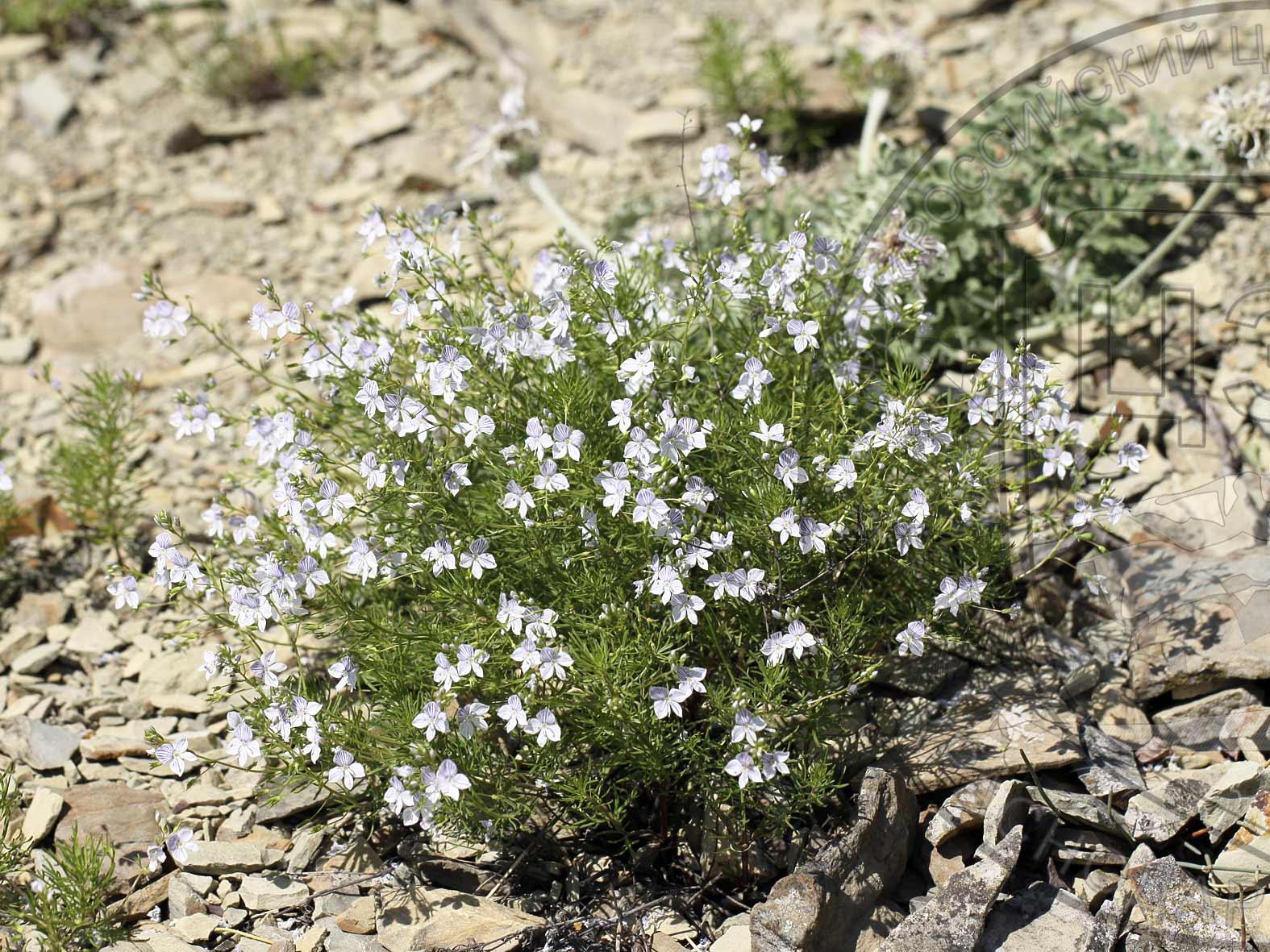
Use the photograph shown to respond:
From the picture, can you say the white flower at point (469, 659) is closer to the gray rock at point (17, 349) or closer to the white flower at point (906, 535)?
the white flower at point (906, 535)

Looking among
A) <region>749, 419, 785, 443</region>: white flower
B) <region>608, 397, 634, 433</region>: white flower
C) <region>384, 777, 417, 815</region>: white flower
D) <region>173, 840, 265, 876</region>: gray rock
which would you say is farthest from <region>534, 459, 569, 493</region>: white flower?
<region>173, 840, 265, 876</region>: gray rock

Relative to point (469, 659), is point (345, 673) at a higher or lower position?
lower

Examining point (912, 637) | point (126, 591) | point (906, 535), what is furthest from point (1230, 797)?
point (126, 591)

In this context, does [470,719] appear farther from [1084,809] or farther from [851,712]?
[1084,809]

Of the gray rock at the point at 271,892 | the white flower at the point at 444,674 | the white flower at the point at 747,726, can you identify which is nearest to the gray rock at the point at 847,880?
the white flower at the point at 747,726

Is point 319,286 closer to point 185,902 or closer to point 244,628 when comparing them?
point 244,628

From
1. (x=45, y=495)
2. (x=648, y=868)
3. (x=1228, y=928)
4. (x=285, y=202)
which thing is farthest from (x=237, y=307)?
(x=1228, y=928)

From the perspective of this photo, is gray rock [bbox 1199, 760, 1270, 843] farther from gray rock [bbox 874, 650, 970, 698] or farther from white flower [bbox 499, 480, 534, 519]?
white flower [bbox 499, 480, 534, 519]
